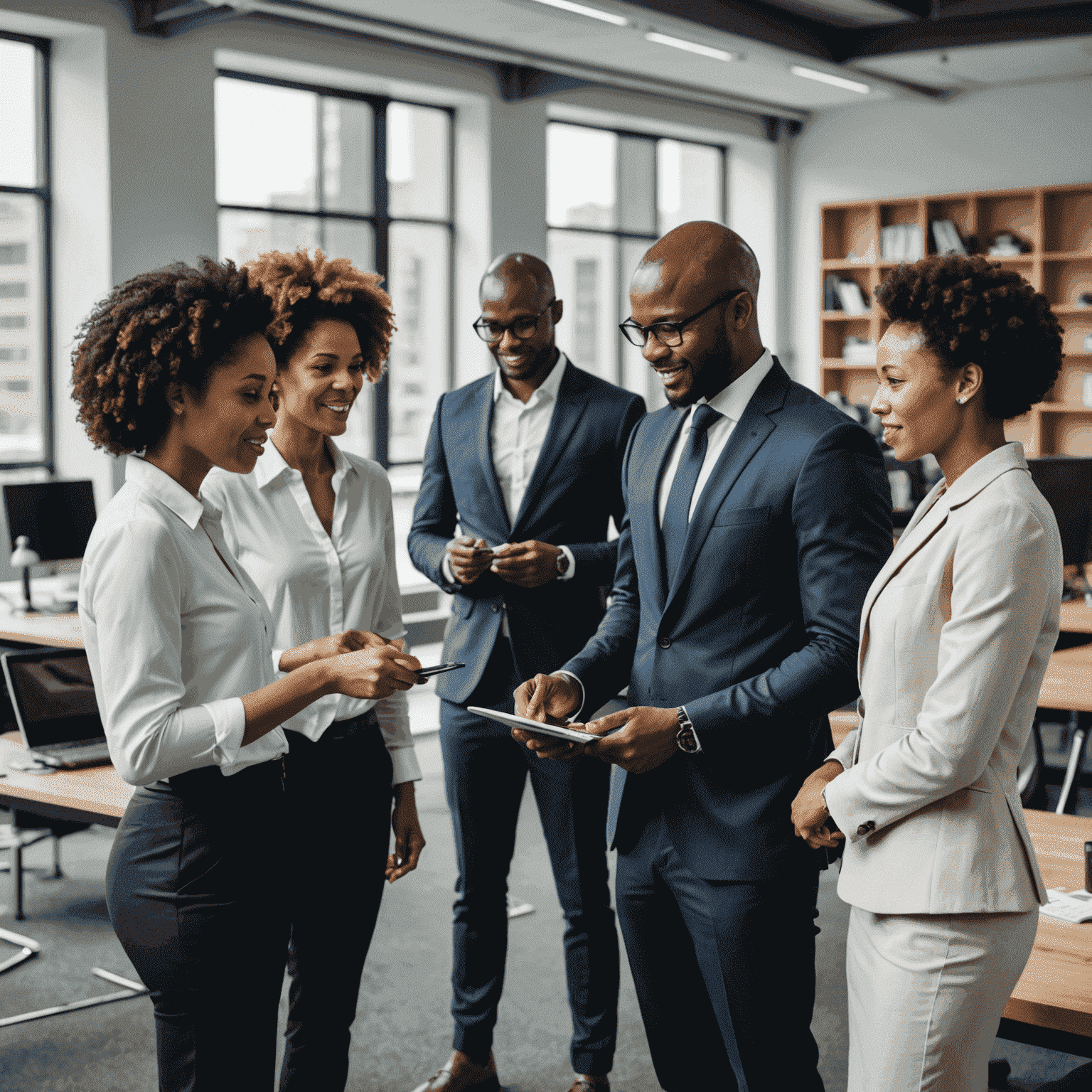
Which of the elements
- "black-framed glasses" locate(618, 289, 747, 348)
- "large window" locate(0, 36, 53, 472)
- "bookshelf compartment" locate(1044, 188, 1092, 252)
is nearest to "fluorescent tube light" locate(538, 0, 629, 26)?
"large window" locate(0, 36, 53, 472)

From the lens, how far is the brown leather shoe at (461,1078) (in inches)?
119

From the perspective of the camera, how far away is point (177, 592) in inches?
70.6

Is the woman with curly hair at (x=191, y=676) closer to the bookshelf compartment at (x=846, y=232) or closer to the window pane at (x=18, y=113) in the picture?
the window pane at (x=18, y=113)

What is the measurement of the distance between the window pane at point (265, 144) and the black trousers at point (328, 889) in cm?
614

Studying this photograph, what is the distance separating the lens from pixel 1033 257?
10109 millimetres

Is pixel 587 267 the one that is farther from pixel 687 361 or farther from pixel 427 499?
pixel 687 361

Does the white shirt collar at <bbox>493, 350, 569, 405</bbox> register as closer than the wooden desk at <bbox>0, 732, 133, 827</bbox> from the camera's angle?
No

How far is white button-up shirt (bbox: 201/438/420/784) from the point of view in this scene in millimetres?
2346

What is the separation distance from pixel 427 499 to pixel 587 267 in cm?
749

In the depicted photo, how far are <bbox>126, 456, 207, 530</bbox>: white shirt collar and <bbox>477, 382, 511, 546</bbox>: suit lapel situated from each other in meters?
1.35

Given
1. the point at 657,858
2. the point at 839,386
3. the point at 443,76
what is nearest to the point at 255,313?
the point at 657,858

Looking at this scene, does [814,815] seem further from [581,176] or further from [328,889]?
[581,176]

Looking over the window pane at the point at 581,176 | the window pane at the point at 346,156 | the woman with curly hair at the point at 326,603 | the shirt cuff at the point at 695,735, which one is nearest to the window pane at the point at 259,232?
the window pane at the point at 346,156

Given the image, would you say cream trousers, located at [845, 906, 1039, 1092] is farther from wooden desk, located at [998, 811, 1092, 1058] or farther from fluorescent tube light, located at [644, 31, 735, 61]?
fluorescent tube light, located at [644, 31, 735, 61]
